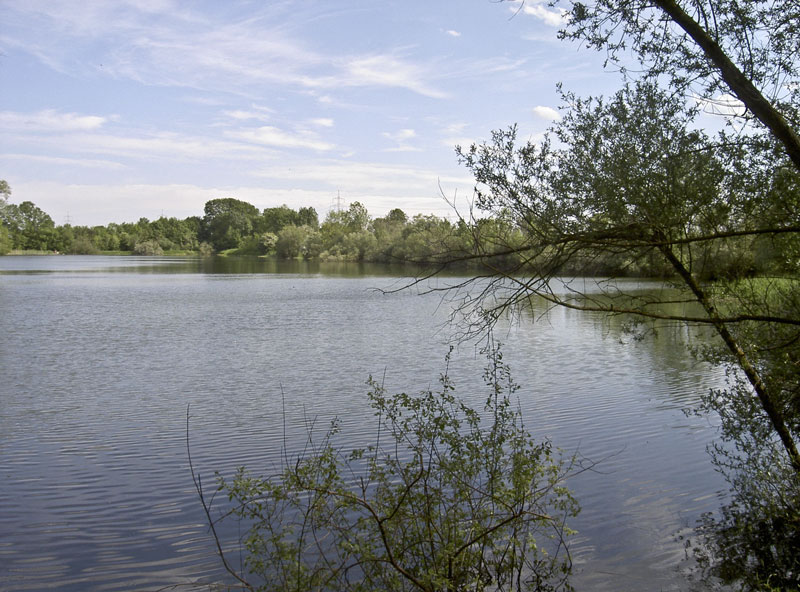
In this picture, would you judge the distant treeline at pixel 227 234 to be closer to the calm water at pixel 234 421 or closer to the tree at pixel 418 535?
the calm water at pixel 234 421

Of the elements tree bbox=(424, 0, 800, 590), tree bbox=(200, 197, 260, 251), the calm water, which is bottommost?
the calm water

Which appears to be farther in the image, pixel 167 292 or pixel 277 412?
pixel 167 292

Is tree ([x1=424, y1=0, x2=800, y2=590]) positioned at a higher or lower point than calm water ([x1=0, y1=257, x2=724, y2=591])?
higher

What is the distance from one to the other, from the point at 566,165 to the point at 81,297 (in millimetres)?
30189

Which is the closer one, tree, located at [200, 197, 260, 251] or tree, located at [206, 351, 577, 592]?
tree, located at [206, 351, 577, 592]

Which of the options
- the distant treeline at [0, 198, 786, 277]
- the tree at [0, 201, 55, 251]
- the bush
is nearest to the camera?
the distant treeline at [0, 198, 786, 277]

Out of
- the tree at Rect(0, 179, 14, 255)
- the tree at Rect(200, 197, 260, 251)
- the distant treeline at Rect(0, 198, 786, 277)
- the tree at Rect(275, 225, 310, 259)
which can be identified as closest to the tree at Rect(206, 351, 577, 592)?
the distant treeline at Rect(0, 198, 786, 277)

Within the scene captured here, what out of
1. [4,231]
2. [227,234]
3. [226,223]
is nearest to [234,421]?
[4,231]

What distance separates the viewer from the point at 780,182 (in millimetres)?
4566

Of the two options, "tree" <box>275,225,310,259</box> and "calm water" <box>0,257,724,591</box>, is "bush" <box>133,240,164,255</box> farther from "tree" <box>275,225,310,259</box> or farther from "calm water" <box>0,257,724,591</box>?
"calm water" <box>0,257,724,591</box>

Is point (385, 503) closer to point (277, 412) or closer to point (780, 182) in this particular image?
point (780, 182)

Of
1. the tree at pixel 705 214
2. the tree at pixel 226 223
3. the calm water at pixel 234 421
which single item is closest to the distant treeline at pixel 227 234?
the tree at pixel 226 223

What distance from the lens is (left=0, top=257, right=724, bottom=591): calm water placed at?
6.03m

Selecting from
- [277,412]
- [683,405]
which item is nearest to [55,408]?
[277,412]
